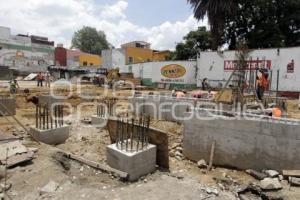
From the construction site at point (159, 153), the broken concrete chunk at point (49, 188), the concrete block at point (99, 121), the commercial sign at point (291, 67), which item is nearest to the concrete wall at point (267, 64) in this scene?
the commercial sign at point (291, 67)

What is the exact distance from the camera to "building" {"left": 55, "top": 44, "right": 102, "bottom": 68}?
4809 cm

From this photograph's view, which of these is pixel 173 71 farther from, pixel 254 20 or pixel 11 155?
pixel 11 155

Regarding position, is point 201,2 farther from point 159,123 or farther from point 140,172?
point 140,172

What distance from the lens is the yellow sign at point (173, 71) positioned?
1065 inches

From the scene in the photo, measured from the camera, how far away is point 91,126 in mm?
10234

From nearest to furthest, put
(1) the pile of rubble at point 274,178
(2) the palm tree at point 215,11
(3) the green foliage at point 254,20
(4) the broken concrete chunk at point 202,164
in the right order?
1. (1) the pile of rubble at point 274,178
2. (4) the broken concrete chunk at point 202,164
3. (2) the palm tree at point 215,11
4. (3) the green foliage at point 254,20

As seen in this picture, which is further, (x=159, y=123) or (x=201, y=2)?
(x=201, y=2)

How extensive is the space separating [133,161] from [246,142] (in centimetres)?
280

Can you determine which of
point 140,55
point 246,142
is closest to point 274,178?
point 246,142

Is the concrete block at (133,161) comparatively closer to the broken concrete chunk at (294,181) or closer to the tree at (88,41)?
the broken concrete chunk at (294,181)

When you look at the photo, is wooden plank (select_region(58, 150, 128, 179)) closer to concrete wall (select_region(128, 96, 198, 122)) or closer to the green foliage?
concrete wall (select_region(128, 96, 198, 122))

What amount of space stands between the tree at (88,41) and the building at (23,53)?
29842 millimetres

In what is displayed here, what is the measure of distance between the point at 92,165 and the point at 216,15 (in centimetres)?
2367

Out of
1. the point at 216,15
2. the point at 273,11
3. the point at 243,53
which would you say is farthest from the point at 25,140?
the point at 273,11
